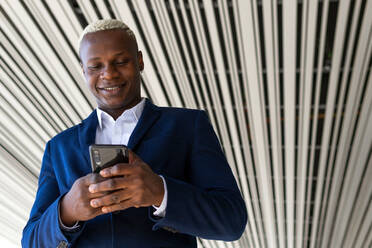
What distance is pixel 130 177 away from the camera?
114 centimetres

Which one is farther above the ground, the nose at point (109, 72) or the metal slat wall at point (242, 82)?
the nose at point (109, 72)

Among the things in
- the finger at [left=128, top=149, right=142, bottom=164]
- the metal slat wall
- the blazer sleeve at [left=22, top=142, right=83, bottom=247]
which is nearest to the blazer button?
the blazer sleeve at [left=22, top=142, right=83, bottom=247]

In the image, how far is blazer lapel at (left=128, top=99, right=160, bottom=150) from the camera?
1.40 metres

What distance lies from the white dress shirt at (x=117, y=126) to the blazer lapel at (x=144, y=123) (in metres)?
0.04

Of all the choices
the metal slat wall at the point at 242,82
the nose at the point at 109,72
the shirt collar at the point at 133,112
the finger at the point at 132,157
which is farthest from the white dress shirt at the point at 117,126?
the metal slat wall at the point at 242,82

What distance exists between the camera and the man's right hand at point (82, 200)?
117cm

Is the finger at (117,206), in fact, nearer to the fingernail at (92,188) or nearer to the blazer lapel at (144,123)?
the fingernail at (92,188)

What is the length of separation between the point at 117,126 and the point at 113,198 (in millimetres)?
420

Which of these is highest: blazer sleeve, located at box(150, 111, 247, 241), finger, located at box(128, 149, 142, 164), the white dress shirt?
finger, located at box(128, 149, 142, 164)

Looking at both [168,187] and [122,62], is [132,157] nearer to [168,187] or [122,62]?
[168,187]

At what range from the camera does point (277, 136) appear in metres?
9.28

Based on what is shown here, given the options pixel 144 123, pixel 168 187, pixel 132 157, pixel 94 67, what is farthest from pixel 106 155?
pixel 94 67

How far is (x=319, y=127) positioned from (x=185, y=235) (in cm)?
Result: 897

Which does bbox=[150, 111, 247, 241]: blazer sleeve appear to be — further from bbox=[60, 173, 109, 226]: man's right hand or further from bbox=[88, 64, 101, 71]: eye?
bbox=[88, 64, 101, 71]: eye
